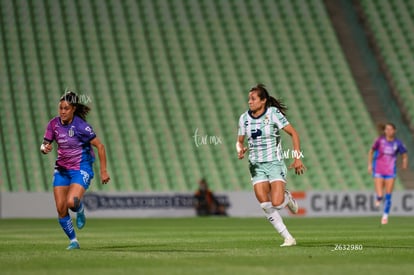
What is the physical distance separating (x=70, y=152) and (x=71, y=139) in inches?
6.6

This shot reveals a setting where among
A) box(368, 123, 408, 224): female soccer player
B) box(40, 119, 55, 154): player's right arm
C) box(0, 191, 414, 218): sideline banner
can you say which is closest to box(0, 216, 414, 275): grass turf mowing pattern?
box(40, 119, 55, 154): player's right arm

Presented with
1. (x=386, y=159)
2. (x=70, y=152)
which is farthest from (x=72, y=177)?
(x=386, y=159)

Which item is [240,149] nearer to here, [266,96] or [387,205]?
[266,96]

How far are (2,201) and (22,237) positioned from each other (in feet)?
35.1

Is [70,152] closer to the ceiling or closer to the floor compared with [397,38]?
closer to the floor

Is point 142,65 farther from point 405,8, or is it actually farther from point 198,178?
point 405,8

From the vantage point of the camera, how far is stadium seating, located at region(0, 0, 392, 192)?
29.4 metres

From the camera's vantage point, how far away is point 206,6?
117ft

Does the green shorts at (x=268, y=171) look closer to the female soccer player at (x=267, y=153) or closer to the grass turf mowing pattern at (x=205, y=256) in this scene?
the female soccer player at (x=267, y=153)

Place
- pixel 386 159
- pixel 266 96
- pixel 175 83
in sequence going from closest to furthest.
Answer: pixel 266 96 → pixel 386 159 → pixel 175 83

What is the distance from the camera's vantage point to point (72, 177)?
1148 cm

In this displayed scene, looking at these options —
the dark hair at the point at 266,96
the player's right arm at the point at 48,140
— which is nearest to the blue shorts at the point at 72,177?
the player's right arm at the point at 48,140

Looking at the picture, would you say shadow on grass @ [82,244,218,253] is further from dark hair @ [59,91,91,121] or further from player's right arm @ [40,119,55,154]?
dark hair @ [59,91,91,121]

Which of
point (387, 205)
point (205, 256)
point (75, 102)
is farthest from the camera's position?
point (387, 205)
